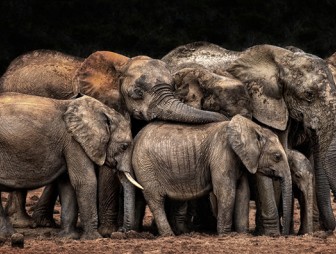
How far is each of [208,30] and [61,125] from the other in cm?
851

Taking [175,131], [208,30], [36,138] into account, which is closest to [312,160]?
[175,131]

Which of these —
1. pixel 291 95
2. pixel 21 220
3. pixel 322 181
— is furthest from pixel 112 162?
pixel 322 181

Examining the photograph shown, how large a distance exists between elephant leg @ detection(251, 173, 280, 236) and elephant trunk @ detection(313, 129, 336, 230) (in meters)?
0.59

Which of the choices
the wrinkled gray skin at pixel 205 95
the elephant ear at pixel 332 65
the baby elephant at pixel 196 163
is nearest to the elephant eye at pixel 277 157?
the baby elephant at pixel 196 163

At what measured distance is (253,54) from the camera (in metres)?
15.9

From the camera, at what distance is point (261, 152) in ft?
47.9

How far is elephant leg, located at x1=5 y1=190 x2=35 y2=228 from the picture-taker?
1574 centimetres

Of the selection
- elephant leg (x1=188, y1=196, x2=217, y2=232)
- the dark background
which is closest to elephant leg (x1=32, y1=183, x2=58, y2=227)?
elephant leg (x1=188, y1=196, x2=217, y2=232)

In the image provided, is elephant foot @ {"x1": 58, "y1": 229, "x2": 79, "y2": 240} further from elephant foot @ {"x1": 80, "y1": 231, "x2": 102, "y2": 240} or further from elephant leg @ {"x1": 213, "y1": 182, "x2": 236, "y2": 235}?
elephant leg @ {"x1": 213, "y1": 182, "x2": 236, "y2": 235}

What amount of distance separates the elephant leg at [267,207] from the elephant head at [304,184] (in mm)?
222

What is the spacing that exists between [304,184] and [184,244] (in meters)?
1.92

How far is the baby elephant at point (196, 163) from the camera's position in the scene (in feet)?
47.6

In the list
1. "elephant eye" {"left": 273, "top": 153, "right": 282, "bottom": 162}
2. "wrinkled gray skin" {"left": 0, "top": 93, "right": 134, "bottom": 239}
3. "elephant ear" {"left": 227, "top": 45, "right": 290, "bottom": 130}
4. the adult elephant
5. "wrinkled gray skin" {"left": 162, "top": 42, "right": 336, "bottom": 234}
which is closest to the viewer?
"wrinkled gray skin" {"left": 0, "top": 93, "right": 134, "bottom": 239}

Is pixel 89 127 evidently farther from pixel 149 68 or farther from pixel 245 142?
pixel 245 142
